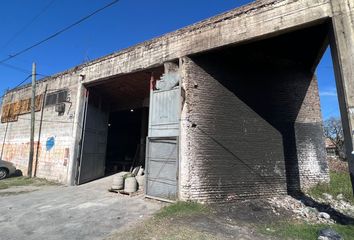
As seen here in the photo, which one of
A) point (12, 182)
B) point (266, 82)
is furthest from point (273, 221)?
point (12, 182)

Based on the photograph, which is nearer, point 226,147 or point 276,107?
point 226,147

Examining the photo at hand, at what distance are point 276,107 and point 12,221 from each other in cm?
986

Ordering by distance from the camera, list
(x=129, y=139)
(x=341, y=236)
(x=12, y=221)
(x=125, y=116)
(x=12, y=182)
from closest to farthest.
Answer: (x=341, y=236)
(x=12, y=221)
(x=12, y=182)
(x=125, y=116)
(x=129, y=139)

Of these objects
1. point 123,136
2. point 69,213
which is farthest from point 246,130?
point 123,136

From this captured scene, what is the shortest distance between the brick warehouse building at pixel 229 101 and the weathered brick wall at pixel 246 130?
0.12 feet

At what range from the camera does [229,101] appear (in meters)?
9.45

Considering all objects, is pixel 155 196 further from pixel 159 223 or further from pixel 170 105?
pixel 170 105

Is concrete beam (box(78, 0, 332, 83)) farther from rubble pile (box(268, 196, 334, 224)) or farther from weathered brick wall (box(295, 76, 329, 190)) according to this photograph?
rubble pile (box(268, 196, 334, 224))

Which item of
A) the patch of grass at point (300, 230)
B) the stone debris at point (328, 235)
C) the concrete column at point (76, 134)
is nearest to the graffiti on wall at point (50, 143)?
the concrete column at point (76, 134)

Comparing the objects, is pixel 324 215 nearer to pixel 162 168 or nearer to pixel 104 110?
pixel 162 168

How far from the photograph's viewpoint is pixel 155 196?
30.0 ft

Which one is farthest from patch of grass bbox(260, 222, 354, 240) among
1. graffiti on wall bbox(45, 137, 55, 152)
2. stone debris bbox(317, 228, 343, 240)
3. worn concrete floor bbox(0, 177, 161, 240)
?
graffiti on wall bbox(45, 137, 55, 152)

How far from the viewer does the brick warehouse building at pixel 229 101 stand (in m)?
7.85

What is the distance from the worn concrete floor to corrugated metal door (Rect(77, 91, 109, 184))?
189 cm
